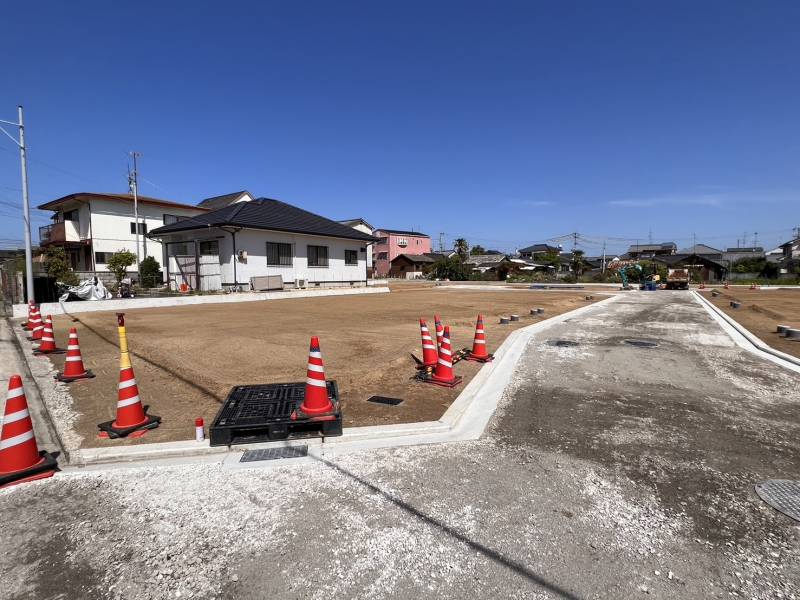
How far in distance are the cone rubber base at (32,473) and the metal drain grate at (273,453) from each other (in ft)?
4.88

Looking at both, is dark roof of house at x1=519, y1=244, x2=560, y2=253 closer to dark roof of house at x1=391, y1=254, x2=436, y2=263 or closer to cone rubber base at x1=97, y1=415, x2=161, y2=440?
dark roof of house at x1=391, y1=254, x2=436, y2=263

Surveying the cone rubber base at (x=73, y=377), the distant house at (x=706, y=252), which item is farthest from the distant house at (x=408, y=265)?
the cone rubber base at (x=73, y=377)

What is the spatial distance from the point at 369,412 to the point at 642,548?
9.69 ft

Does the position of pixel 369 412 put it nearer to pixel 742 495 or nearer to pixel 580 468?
pixel 580 468

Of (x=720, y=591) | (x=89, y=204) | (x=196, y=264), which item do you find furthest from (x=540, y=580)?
(x=89, y=204)

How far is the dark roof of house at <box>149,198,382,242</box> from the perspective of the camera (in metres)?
22.2

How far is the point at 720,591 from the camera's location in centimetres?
214

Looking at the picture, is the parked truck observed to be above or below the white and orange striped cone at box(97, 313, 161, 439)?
above

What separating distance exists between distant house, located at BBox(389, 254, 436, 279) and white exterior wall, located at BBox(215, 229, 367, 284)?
36.8 m

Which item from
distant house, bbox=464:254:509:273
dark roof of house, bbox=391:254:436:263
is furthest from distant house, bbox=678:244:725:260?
dark roof of house, bbox=391:254:436:263

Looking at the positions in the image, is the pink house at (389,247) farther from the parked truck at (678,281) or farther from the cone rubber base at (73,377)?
the cone rubber base at (73,377)

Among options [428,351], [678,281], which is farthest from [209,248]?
[678,281]

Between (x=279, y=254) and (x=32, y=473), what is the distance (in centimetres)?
2162

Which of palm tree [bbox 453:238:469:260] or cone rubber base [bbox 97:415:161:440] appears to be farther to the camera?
palm tree [bbox 453:238:469:260]
